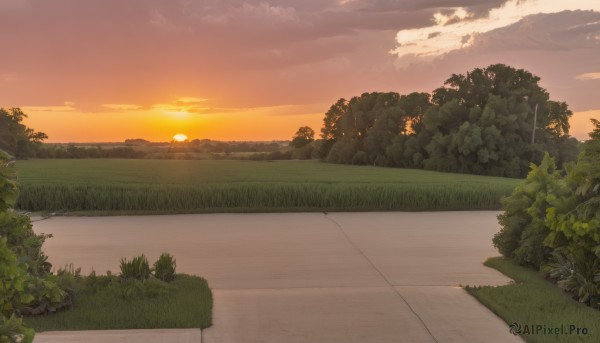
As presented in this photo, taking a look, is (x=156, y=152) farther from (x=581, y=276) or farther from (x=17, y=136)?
(x=581, y=276)

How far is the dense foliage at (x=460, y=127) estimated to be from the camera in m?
34.4

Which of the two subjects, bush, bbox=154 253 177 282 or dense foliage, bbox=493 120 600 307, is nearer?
dense foliage, bbox=493 120 600 307

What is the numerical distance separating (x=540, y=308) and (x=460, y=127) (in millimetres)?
28469

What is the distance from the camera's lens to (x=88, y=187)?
17234mm

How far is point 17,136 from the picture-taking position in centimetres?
3045

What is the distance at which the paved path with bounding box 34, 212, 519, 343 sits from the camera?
596 cm

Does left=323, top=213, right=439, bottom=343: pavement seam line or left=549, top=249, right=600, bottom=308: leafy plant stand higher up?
left=549, top=249, right=600, bottom=308: leafy plant

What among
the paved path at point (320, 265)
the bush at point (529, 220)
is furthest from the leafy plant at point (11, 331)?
the bush at point (529, 220)

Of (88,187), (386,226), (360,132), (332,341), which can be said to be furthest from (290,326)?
(360,132)

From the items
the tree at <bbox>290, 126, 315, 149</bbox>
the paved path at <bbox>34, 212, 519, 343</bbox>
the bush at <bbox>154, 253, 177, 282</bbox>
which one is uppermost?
the tree at <bbox>290, 126, 315, 149</bbox>

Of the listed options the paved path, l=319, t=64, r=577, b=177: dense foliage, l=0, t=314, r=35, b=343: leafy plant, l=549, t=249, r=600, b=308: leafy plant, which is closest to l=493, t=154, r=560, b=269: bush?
the paved path

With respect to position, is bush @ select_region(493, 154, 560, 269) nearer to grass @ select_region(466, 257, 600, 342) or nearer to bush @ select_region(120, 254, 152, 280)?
grass @ select_region(466, 257, 600, 342)

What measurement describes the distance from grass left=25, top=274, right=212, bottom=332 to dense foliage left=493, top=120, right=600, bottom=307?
4.47m

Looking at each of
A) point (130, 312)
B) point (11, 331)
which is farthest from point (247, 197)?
point (11, 331)
